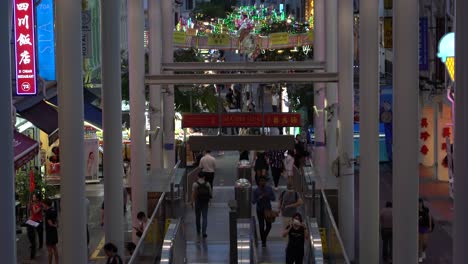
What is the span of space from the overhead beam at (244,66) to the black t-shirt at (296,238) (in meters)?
8.30

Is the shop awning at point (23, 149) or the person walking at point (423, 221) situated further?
the shop awning at point (23, 149)

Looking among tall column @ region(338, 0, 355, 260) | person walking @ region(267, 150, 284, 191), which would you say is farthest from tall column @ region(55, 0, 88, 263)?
person walking @ region(267, 150, 284, 191)

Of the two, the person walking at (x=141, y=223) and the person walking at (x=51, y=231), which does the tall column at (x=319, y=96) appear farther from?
the person walking at (x=51, y=231)

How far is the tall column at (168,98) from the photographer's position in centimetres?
2742

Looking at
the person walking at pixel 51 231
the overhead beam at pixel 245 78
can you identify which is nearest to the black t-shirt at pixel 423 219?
the overhead beam at pixel 245 78

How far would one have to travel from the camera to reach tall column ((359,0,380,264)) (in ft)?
53.8

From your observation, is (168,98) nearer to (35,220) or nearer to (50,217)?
(35,220)

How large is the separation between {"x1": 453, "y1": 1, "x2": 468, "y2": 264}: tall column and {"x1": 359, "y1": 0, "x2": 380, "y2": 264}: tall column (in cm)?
1028

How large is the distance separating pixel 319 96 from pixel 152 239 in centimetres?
1327

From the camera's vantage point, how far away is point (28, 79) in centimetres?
2070

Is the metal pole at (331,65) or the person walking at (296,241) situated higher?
the metal pole at (331,65)

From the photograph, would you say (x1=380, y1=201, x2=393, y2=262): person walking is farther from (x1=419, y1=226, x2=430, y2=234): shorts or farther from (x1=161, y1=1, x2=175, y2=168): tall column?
(x1=161, y1=1, x2=175, y2=168): tall column

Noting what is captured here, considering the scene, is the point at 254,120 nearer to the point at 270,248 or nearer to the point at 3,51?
the point at 270,248

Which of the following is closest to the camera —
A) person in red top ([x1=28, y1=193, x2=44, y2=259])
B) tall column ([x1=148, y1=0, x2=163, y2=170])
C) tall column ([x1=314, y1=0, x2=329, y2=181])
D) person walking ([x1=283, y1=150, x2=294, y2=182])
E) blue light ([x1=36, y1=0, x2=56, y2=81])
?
person in red top ([x1=28, y1=193, x2=44, y2=259])
